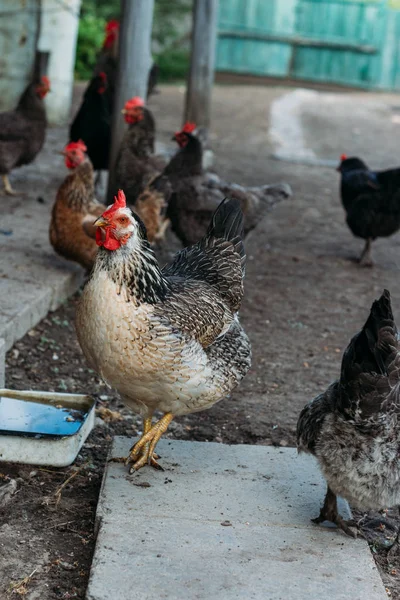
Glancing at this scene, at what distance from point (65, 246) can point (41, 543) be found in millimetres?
3141

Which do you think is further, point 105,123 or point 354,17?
point 354,17

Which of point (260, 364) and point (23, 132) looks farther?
point (23, 132)

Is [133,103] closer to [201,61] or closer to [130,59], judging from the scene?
[130,59]

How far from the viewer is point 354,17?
82.5 feet

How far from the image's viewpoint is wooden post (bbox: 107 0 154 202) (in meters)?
7.61

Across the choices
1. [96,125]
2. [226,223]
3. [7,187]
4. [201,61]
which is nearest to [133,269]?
[226,223]

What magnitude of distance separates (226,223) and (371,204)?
12.0ft

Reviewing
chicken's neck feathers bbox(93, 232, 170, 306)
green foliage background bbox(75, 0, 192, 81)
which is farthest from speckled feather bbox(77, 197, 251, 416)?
green foliage background bbox(75, 0, 192, 81)

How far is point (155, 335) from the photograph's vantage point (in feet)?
12.2

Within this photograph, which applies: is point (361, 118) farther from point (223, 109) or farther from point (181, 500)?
point (181, 500)

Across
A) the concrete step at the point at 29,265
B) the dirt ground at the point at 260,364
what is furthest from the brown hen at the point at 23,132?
the dirt ground at the point at 260,364

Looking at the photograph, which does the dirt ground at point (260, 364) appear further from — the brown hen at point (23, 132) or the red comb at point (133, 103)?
the brown hen at point (23, 132)

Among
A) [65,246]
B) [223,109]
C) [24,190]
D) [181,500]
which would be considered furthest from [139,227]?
[223,109]

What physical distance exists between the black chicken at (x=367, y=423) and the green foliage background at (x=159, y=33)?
17.1 metres
